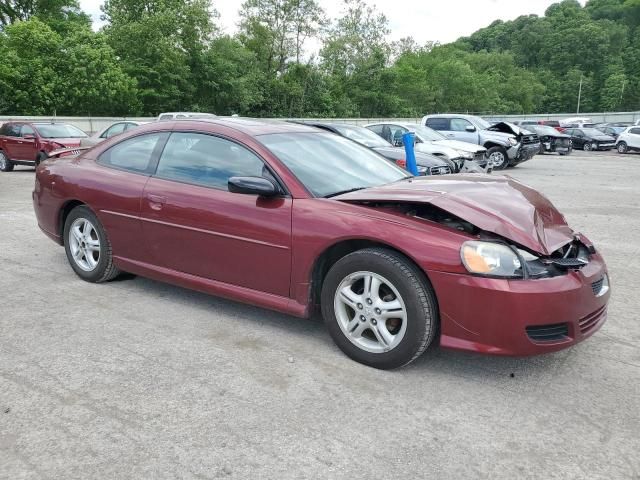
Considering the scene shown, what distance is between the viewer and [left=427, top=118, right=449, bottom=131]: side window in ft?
61.5

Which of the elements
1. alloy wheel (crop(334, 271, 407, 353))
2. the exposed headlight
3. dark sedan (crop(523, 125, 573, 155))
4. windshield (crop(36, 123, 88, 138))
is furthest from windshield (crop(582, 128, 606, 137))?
alloy wheel (crop(334, 271, 407, 353))

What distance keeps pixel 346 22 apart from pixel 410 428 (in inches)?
2431

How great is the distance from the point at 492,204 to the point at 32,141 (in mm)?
15038

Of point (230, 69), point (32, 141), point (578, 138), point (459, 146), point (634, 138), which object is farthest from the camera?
point (230, 69)

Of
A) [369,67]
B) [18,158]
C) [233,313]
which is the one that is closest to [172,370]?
[233,313]

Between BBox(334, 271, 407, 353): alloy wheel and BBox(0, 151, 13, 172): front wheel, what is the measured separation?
15.6 metres

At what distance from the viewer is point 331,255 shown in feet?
11.9

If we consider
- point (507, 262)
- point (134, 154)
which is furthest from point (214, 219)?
point (507, 262)

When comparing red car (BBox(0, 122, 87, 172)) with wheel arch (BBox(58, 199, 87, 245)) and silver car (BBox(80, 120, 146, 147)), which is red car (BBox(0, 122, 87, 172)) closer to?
silver car (BBox(80, 120, 146, 147))

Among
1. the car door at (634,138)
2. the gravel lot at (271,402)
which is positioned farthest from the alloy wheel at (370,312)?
the car door at (634,138)

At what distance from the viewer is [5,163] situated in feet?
53.1

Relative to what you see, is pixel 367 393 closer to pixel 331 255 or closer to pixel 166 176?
pixel 331 255

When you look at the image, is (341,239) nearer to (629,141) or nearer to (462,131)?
(462,131)

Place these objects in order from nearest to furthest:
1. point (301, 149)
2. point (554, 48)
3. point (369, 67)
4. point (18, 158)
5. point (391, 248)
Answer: point (391, 248) → point (301, 149) → point (18, 158) → point (369, 67) → point (554, 48)
